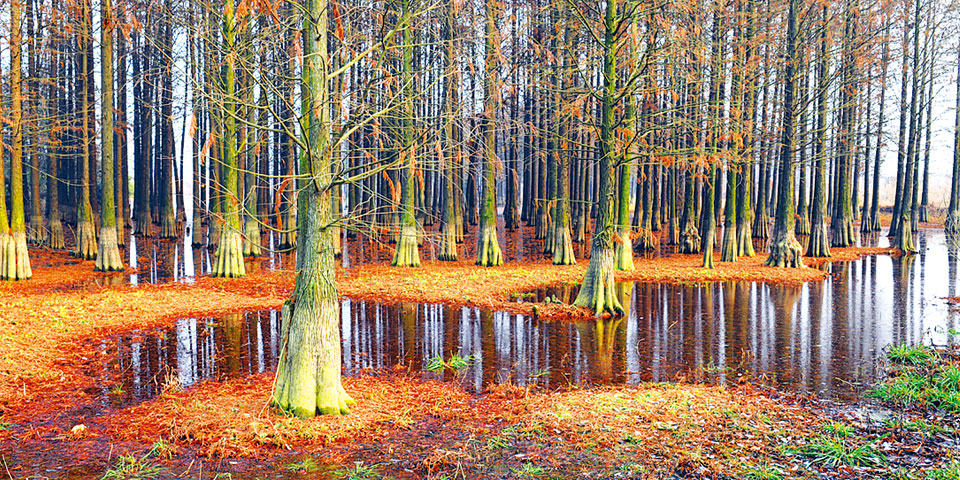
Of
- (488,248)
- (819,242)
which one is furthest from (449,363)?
(819,242)

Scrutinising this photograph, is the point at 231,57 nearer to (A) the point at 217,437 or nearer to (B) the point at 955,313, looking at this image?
(A) the point at 217,437

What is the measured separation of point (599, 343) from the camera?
10.7m

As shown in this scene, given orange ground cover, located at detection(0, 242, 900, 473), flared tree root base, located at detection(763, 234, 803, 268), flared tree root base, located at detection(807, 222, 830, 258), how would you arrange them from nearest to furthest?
1. orange ground cover, located at detection(0, 242, 900, 473)
2. flared tree root base, located at detection(763, 234, 803, 268)
3. flared tree root base, located at detection(807, 222, 830, 258)

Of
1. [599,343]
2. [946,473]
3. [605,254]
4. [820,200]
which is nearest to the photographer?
[946,473]

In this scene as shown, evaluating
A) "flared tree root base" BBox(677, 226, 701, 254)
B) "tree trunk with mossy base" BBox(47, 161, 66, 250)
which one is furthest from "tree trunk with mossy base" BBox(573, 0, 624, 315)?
"tree trunk with mossy base" BBox(47, 161, 66, 250)

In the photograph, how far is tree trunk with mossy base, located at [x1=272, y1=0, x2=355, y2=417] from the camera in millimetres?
6762

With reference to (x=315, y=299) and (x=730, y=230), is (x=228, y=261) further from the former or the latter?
(x=730, y=230)

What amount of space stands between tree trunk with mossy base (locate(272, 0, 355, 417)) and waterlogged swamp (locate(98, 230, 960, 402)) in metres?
1.86

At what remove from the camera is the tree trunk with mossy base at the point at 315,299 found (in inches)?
266

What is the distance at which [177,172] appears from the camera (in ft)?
132

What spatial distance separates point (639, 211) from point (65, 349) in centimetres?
2559

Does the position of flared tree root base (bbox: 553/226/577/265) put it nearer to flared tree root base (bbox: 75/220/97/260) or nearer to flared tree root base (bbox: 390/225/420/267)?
flared tree root base (bbox: 390/225/420/267)

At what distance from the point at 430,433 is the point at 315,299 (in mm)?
1864

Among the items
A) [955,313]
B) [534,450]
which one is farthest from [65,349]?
[955,313]
